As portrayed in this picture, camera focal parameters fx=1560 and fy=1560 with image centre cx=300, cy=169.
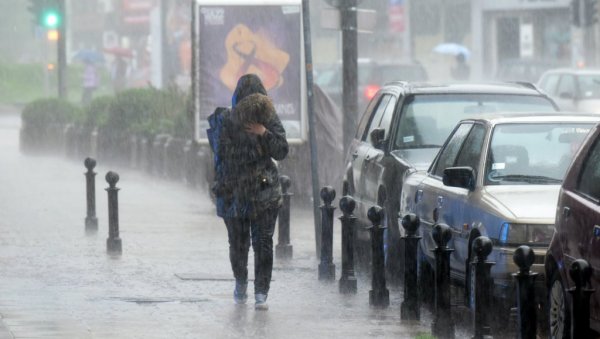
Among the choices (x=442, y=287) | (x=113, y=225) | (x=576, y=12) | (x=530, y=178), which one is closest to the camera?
(x=442, y=287)

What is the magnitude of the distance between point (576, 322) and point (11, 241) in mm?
9371

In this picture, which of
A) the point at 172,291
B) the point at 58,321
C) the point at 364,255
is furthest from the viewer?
the point at 364,255

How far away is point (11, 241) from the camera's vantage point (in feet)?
51.1

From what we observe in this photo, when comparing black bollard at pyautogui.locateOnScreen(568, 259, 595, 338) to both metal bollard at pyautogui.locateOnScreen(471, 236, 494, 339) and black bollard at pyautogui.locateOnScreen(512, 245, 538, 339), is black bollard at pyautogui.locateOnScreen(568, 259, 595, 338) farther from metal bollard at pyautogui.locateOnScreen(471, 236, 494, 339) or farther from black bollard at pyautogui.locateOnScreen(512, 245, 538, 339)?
metal bollard at pyautogui.locateOnScreen(471, 236, 494, 339)

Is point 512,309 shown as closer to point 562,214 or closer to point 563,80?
point 562,214

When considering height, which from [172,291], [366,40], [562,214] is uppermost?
[366,40]

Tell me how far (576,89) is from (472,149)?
2007 cm

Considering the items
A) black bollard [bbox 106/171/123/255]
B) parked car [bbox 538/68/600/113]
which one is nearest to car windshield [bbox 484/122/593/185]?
black bollard [bbox 106/171/123/255]

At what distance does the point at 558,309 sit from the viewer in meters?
8.65

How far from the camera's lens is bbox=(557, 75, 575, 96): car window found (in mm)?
31141

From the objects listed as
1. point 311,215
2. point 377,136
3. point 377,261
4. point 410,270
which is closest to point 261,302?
point 377,261

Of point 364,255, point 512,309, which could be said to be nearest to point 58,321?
point 512,309

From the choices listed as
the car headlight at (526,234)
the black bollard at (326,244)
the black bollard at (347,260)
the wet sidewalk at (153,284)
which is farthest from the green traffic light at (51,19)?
the car headlight at (526,234)

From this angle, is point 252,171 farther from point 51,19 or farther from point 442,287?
point 51,19
